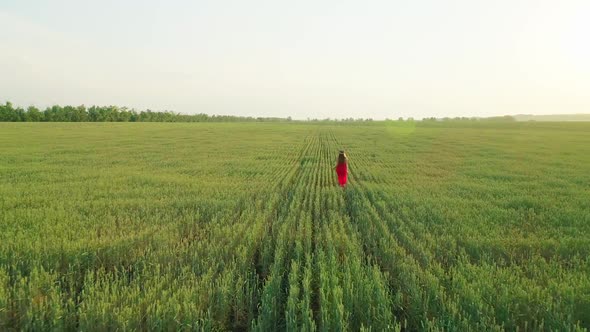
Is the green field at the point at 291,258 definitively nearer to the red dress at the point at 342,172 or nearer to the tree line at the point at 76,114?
the red dress at the point at 342,172

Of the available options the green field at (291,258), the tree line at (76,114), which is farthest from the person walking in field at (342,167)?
the tree line at (76,114)

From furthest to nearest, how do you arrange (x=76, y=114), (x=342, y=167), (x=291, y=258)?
1. (x=76, y=114)
2. (x=342, y=167)
3. (x=291, y=258)

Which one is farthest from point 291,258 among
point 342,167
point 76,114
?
point 76,114

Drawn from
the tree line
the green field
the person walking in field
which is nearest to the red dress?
the person walking in field

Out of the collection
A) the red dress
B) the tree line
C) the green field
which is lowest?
the green field

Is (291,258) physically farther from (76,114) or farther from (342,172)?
(76,114)

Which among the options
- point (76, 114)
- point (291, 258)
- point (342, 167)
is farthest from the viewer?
point (76, 114)

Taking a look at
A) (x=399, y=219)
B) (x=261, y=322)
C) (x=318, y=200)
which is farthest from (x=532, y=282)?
(x=318, y=200)

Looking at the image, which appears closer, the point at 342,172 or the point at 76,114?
the point at 342,172

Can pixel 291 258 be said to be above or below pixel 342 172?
below

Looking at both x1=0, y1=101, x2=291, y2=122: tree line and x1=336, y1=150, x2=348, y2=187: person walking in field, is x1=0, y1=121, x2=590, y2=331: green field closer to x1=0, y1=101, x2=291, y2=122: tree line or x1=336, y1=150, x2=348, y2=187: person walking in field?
x1=336, y1=150, x2=348, y2=187: person walking in field

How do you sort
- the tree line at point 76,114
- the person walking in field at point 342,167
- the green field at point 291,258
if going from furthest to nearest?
1. the tree line at point 76,114
2. the person walking in field at point 342,167
3. the green field at point 291,258

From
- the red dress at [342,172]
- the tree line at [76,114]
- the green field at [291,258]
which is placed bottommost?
the green field at [291,258]

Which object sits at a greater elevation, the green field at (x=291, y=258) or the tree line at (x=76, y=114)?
the tree line at (x=76, y=114)
